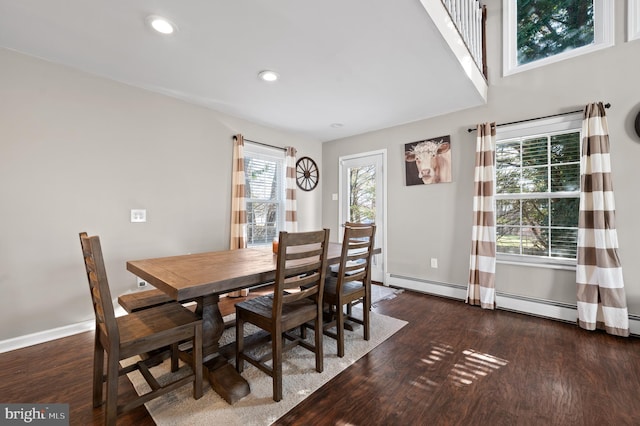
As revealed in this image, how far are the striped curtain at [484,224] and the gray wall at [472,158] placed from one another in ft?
0.63

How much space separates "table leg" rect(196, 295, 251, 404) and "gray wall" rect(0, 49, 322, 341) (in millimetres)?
1463

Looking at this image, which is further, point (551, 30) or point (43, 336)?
point (551, 30)

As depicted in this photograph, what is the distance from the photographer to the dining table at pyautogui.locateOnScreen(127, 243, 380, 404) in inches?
55.4

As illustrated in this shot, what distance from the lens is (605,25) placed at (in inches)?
99.2

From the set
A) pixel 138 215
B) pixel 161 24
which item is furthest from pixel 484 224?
pixel 138 215

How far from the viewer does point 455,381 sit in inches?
69.5

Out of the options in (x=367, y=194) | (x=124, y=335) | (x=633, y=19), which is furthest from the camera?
(x=367, y=194)

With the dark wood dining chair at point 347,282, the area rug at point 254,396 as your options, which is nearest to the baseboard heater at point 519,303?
the dark wood dining chair at point 347,282

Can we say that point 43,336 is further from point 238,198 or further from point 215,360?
point 238,198

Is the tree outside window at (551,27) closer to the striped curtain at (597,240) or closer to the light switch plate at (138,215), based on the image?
the striped curtain at (597,240)

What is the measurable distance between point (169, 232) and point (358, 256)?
2.12 meters

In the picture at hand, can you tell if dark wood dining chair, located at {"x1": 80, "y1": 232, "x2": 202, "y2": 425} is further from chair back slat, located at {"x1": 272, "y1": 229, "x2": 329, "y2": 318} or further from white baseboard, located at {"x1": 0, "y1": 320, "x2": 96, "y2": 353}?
white baseboard, located at {"x1": 0, "y1": 320, "x2": 96, "y2": 353}

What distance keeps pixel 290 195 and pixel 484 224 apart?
2555 mm

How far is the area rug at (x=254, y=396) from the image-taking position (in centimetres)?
143
